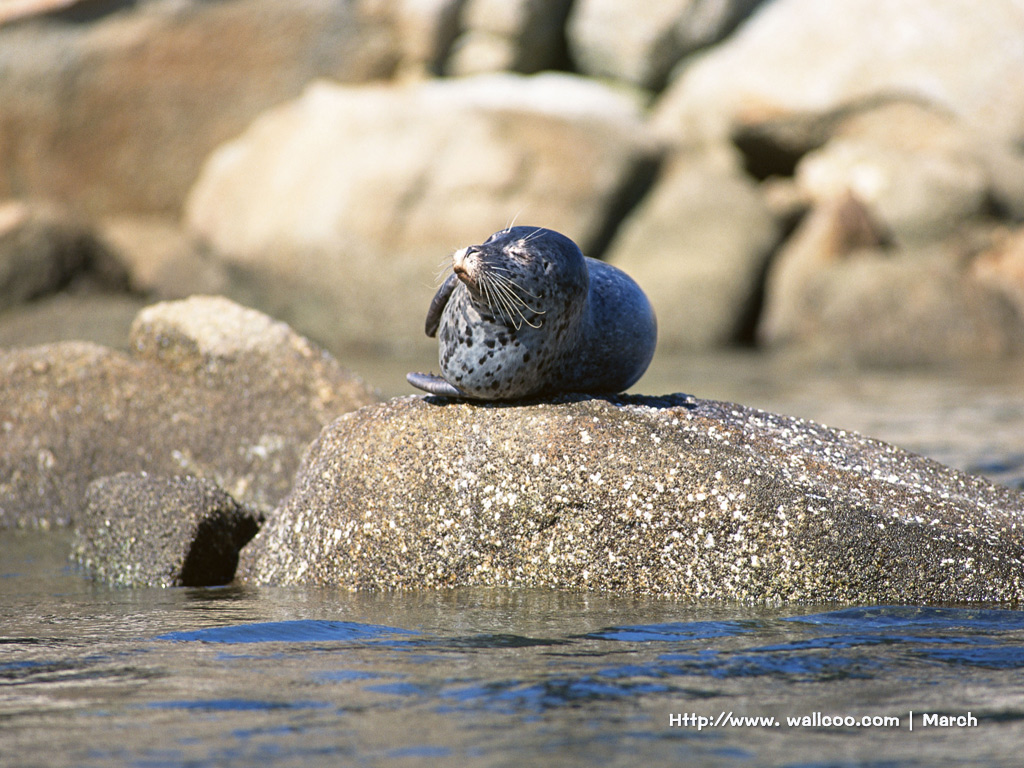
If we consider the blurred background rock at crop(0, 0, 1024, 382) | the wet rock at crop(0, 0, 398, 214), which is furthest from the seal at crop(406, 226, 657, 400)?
the wet rock at crop(0, 0, 398, 214)

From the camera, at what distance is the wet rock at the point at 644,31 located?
16.8 meters

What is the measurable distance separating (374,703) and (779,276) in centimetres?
1295

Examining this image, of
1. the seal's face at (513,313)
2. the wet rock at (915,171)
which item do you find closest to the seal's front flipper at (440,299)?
the seal's face at (513,313)

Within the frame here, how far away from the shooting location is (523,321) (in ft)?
12.6

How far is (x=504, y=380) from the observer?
386 cm

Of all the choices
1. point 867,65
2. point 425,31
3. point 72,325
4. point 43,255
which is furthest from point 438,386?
point 425,31

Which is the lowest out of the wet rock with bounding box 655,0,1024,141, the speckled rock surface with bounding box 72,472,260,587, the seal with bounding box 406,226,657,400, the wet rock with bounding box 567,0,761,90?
the speckled rock surface with bounding box 72,472,260,587

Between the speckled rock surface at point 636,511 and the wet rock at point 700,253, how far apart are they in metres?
10.4

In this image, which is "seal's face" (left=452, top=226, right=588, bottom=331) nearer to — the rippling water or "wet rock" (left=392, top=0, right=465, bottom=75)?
the rippling water

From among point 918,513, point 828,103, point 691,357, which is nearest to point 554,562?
point 918,513

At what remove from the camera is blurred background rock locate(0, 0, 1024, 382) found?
14203mm

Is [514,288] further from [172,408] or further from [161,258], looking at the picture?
[161,258]

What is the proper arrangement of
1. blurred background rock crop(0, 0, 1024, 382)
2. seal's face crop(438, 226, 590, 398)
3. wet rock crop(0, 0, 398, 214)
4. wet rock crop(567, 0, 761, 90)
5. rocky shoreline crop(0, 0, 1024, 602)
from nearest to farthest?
seal's face crop(438, 226, 590, 398) → rocky shoreline crop(0, 0, 1024, 602) → blurred background rock crop(0, 0, 1024, 382) → wet rock crop(0, 0, 398, 214) → wet rock crop(567, 0, 761, 90)

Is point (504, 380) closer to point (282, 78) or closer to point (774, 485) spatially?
point (774, 485)
